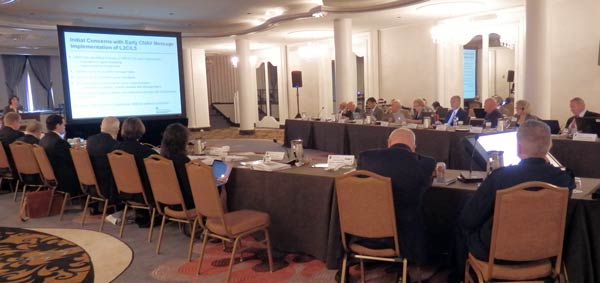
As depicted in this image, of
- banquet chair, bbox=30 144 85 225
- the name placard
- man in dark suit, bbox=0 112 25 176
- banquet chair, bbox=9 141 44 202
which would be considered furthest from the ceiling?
the name placard

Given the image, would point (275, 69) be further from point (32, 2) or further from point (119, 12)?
point (32, 2)

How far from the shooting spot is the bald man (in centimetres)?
281

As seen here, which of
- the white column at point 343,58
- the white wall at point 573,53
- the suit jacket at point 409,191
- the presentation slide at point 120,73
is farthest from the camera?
the white column at point 343,58

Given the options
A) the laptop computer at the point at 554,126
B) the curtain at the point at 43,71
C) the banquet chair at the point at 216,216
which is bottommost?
the banquet chair at the point at 216,216

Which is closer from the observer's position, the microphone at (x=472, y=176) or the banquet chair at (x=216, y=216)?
the microphone at (x=472, y=176)

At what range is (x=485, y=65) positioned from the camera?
35.9 ft

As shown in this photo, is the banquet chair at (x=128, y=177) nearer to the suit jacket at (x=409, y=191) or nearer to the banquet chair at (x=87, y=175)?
the banquet chair at (x=87, y=175)

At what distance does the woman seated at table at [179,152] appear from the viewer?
13.4 ft

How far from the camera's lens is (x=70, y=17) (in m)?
11.2

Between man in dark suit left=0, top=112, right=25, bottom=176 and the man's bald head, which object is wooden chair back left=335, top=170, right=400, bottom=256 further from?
man in dark suit left=0, top=112, right=25, bottom=176

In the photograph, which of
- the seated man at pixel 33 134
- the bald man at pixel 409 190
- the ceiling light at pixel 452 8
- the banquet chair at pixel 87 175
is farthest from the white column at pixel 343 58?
the bald man at pixel 409 190

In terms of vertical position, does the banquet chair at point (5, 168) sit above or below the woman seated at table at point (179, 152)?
below

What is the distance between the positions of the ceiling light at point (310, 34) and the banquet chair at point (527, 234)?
10.9 meters

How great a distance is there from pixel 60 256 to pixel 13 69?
16191mm
